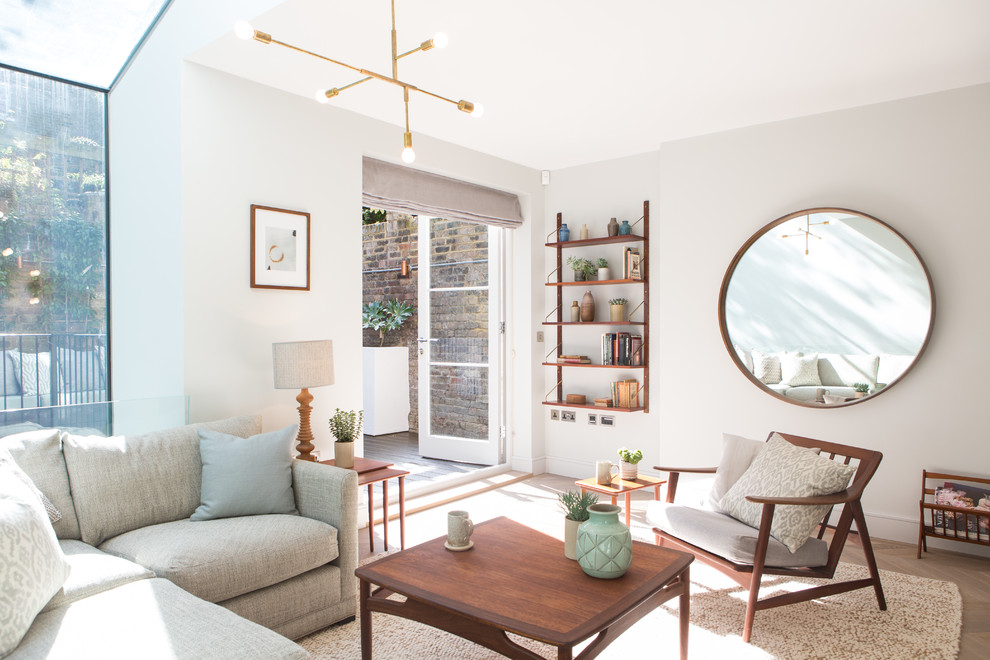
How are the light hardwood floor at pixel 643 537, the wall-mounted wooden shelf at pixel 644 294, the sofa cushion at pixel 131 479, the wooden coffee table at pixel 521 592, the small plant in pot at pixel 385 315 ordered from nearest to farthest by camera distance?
1. the wooden coffee table at pixel 521 592
2. the sofa cushion at pixel 131 479
3. the light hardwood floor at pixel 643 537
4. the wall-mounted wooden shelf at pixel 644 294
5. the small plant in pot at pixel 385 315

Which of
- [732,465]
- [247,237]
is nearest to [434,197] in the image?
[247,237]

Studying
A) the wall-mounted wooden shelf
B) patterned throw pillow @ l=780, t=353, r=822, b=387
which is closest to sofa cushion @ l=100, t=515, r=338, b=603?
the wall-mounted wooden shelf

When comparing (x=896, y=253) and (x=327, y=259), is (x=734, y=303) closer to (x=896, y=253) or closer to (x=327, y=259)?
(x=896, y=253)

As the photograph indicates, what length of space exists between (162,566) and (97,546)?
46cm

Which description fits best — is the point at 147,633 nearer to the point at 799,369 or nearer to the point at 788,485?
the point at 788,485

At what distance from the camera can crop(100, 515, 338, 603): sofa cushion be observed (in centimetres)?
222

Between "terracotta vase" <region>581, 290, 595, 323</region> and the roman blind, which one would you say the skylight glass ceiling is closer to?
the roman blind

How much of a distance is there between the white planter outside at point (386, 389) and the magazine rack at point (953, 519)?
485 centimetres

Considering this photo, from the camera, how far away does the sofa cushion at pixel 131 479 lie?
2.45 meters

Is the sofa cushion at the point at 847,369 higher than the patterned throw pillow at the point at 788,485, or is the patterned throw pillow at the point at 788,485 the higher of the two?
the sofa cushion at the point at 847,369

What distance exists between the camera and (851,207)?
3881mm

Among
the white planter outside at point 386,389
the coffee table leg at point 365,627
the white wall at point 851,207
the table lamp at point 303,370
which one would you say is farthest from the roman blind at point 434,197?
the coffee table leg at point 365,627

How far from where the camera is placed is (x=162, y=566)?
7.20 feet

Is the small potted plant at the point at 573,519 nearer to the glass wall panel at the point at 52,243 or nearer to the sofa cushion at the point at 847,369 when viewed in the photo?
the sofa cushion at the point at 847,369
